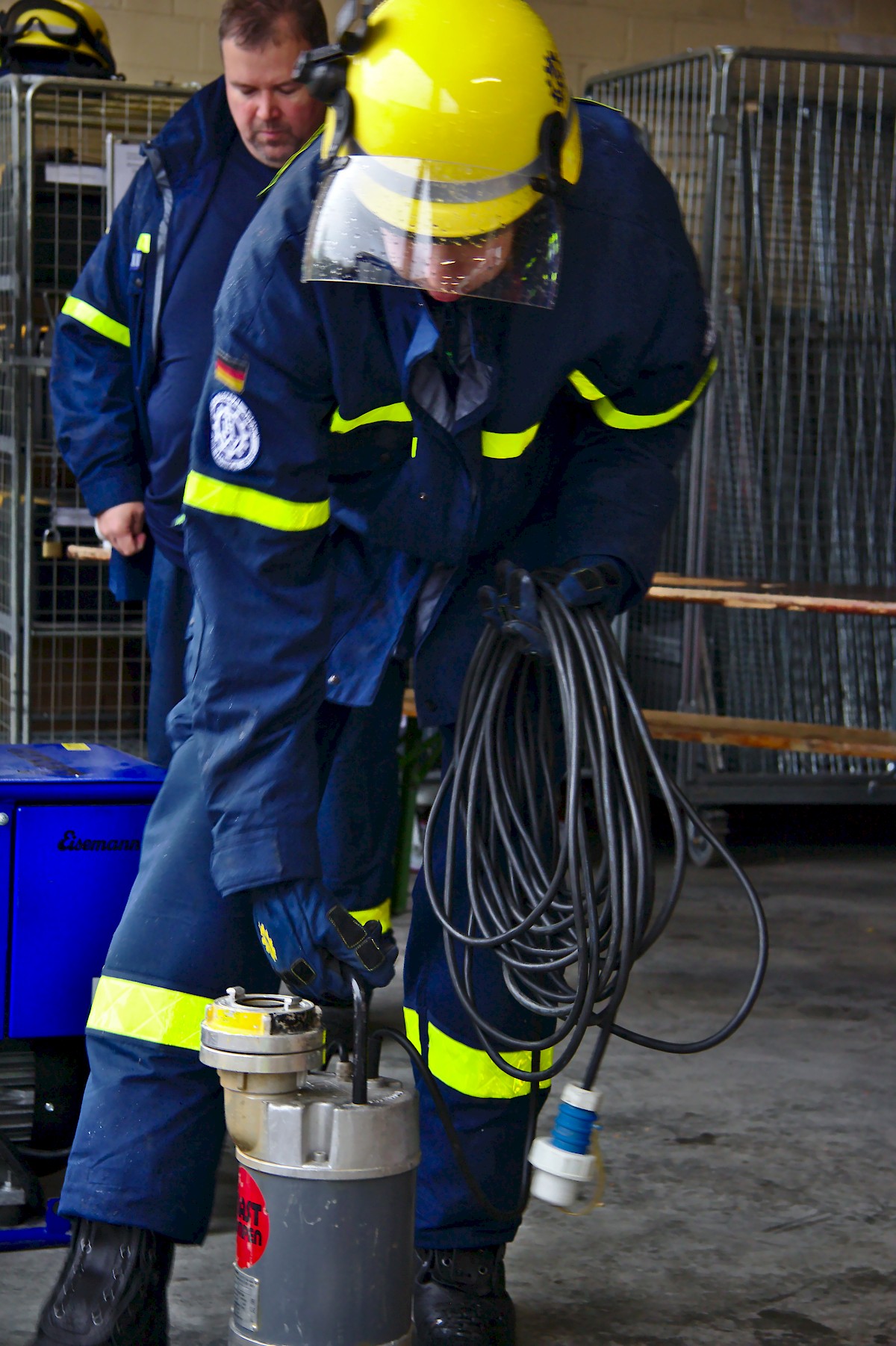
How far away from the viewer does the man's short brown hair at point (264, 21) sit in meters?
2.88

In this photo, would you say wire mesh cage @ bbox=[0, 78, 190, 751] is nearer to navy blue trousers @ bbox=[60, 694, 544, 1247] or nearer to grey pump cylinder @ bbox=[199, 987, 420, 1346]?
navy blue trousers @ bbox=[60, 694, 544, 1247]

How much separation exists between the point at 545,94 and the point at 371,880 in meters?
1.07

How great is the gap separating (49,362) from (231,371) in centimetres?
311

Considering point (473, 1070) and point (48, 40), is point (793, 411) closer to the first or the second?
point (48, 40)

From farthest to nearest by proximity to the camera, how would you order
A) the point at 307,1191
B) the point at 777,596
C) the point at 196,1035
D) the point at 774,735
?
the point at 774,735, the point at 777,596, the point at 196,1035, the point at 307,1191

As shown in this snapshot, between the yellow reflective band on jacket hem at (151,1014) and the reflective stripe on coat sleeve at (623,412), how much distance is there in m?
0.91

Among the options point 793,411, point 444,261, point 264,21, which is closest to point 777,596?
point 793,411

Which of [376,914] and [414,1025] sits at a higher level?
[376,914]

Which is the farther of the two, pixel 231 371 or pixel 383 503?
pixel 383 503

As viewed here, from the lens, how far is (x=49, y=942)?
7.20ft

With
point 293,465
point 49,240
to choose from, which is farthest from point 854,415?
point 293,465

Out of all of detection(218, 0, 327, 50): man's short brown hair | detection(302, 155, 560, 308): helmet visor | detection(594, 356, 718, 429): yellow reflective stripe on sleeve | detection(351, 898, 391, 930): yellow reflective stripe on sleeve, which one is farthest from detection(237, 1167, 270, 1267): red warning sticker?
detection(218, 0, 327, 50): man's short brown hair

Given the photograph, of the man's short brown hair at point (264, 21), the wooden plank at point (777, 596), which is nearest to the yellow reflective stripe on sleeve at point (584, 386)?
the man's short brown hair at point (264, 21)

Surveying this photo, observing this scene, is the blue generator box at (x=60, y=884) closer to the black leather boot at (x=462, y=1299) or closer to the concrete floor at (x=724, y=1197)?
the concrete floor at (x=724, y=1197)
